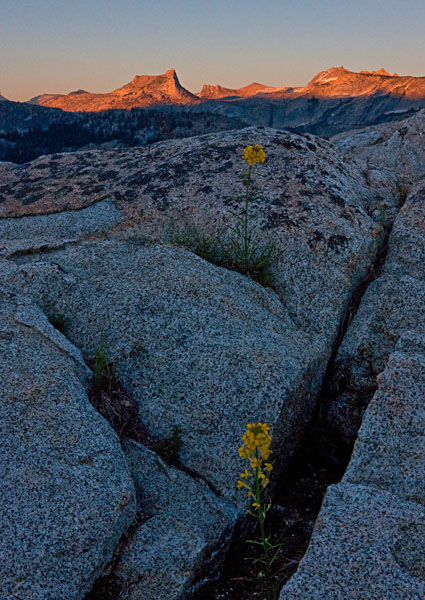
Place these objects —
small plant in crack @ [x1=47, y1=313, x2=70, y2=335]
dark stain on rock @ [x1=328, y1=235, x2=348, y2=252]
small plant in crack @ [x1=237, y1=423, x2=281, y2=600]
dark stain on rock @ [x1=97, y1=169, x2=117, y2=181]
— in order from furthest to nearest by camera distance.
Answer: dark stain on rock @ [x1=97, y1=169, x2=117, y2=181], dark stain on rock @ [x1=328, y1=235, x2=348, y2=252], small plant in crack @ [x1=47, y1=313, x2=70, y2=335], small plant in crack @ [x1=237, y1=423, x2=281, y2=600]

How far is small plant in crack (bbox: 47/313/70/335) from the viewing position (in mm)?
5586

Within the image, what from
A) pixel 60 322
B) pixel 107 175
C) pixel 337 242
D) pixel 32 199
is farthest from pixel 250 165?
pixel 32 199

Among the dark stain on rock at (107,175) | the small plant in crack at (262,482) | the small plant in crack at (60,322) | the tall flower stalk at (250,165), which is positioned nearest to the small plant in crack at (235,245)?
the tall flower stalk at (250,165)

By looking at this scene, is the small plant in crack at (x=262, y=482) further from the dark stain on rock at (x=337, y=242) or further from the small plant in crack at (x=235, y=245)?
the dark stain on rock at (x=337, y=242)

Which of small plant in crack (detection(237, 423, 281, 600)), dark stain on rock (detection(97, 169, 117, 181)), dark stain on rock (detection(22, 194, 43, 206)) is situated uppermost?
dark stain on rock (detection(97, 169, 117, 181))

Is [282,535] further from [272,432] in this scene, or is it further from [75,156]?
[75,156]

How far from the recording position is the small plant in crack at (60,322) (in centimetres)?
559

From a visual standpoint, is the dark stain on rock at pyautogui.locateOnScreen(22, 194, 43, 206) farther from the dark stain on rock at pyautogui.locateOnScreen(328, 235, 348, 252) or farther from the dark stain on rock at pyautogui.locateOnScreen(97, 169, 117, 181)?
the dark stain on rock at pyautogui.locateOnScreen(328, 235, 348, 252)

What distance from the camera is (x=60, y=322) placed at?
18.4 feet

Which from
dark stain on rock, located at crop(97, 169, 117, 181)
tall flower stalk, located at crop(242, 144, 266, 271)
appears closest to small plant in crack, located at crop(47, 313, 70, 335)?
tall flower stalk, located at crop(242, 144, 266, 271)

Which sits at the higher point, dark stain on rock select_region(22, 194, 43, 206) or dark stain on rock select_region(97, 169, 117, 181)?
dark stain on rock select_region(97, 169, 117, 181)

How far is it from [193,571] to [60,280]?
383 cm

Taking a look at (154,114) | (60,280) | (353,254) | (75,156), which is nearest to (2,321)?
(60,280)

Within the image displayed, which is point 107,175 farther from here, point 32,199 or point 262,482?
point 262,482
